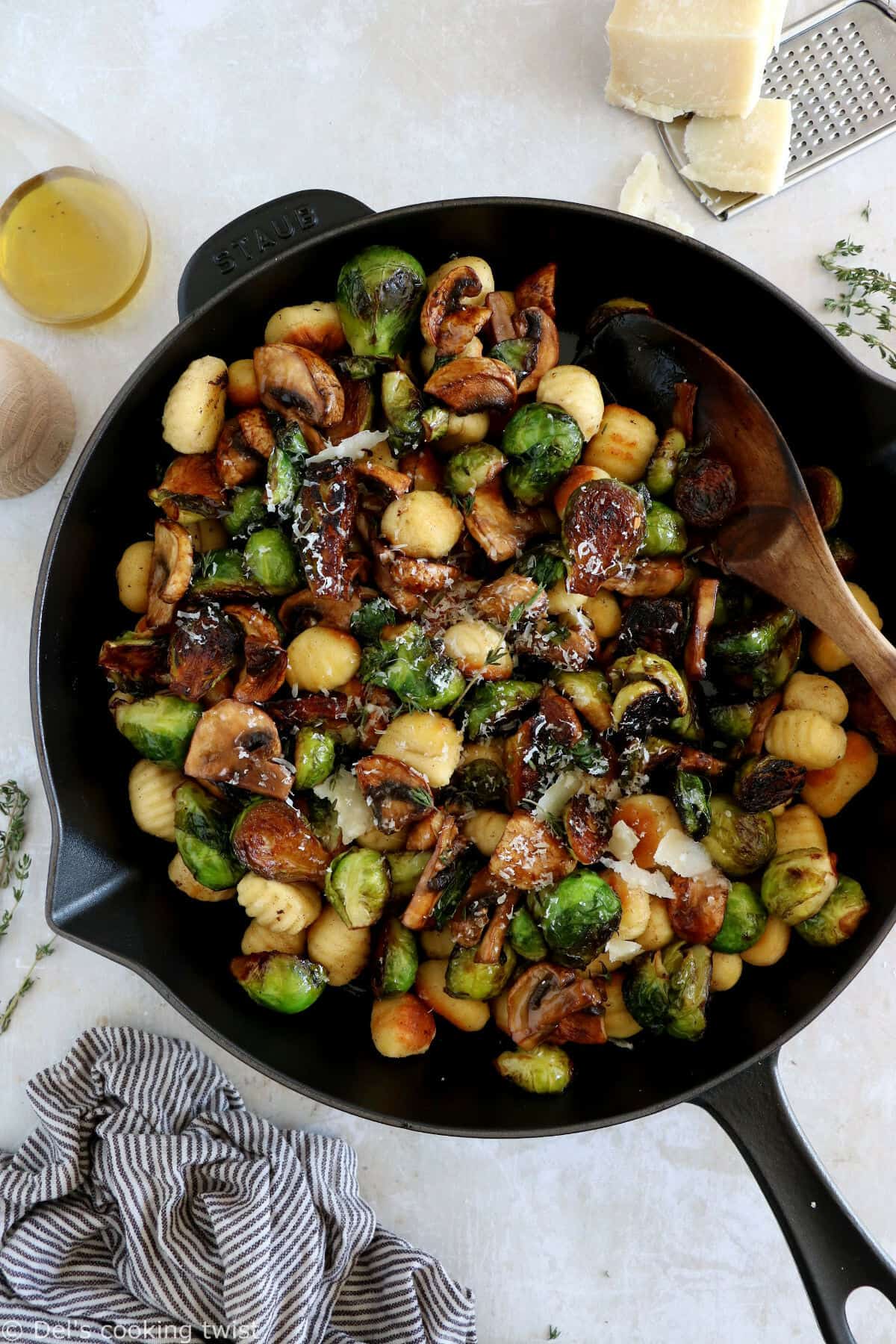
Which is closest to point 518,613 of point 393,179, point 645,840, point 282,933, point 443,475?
point 443,475

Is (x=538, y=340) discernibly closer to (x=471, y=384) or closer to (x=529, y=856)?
(x=471, y=384)

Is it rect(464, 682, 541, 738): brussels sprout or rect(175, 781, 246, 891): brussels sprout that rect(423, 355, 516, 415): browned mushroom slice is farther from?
rect(175, 781, 246, 891): brussels sprout

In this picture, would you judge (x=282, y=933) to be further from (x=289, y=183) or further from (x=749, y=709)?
(x=289, y=183)

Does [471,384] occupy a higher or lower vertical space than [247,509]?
higher

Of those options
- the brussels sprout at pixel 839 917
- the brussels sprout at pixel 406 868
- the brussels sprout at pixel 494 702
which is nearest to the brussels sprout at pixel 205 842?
the brussels sprout at pixel 406 868

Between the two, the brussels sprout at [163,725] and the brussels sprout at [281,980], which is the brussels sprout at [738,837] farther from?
the brussels sprout at [163,725]

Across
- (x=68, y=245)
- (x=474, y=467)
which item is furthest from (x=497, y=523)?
(x=68, y=245)
